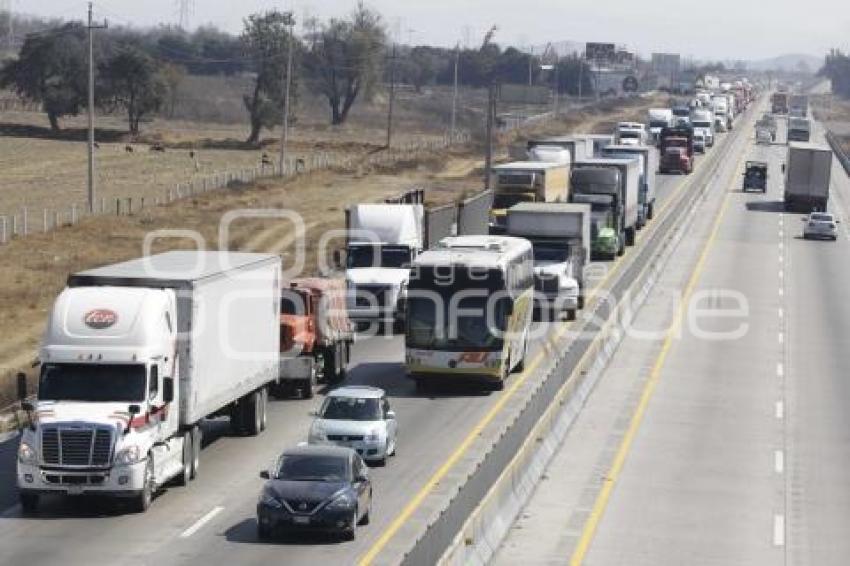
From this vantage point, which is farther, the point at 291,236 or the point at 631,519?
the point at 291,236

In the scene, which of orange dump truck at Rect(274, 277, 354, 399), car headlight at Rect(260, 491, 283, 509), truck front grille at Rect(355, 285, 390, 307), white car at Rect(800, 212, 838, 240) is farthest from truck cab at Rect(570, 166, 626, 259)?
car headlight at Rect(260, 491, 283, 509)

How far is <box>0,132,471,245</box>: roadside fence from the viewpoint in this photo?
79.1 metres

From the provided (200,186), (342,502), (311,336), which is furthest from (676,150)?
(342,502)

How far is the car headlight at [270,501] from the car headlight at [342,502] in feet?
2.48

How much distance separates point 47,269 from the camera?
65.9 m

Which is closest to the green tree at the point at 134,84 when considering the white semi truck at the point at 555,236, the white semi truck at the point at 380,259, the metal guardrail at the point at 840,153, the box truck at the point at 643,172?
the metal guardrail at the point at 840,153

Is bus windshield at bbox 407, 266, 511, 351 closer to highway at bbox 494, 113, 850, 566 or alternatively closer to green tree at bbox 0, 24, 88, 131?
highway at bbox 494, 113, 850, 566

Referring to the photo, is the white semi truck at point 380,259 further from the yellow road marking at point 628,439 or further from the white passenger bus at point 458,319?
the white passenger bus at point 458,319

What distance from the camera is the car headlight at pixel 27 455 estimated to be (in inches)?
1134

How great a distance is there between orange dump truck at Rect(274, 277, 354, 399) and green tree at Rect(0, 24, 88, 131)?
359 feet

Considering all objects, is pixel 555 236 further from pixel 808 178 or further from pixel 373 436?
pixel 808 178

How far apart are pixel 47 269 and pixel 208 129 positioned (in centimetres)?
10567

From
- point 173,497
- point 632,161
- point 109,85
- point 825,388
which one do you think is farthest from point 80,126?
point 173,497

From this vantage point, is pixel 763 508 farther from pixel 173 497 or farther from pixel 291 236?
pixel 291 236
